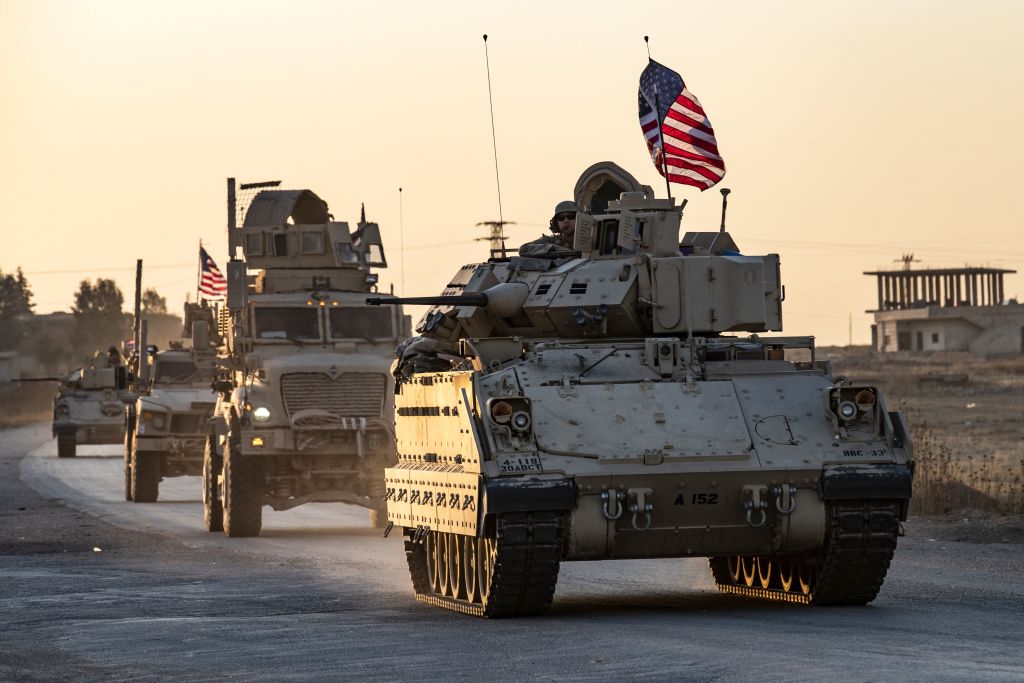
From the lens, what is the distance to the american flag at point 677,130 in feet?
70.2

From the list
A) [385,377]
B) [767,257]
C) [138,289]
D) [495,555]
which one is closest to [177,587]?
[495,555]

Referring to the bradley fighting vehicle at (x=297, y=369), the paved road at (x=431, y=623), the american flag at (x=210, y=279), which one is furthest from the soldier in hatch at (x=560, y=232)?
the american flag at (x=210, y=279)

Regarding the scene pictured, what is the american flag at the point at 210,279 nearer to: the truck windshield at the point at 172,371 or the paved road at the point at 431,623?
the truck windshield at the point at 172,371

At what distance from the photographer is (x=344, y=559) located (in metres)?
20.6

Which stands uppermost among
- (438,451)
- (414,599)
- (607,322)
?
(607,322)

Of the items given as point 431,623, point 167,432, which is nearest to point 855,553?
point 431,623

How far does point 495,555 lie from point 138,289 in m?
37.3

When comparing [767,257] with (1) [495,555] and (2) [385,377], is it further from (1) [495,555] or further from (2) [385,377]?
(2) [385,377]

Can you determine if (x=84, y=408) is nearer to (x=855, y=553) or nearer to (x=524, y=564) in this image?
(x=524, y=564)

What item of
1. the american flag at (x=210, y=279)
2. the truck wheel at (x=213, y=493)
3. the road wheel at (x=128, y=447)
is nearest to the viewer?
the truck wheel at (x=213, y=493)

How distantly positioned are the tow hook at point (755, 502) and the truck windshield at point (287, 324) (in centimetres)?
1220

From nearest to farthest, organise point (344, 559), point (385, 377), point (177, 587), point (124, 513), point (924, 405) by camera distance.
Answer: point (177, 587) < point (344, 559) < point (385, 377) < point (124, 513) < point (924, 405)

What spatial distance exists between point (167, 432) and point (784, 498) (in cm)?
1875

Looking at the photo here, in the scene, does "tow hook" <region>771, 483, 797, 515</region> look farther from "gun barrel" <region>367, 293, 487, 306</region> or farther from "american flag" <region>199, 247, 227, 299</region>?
"american flag" <region>199, 247, 227, 299</region>
